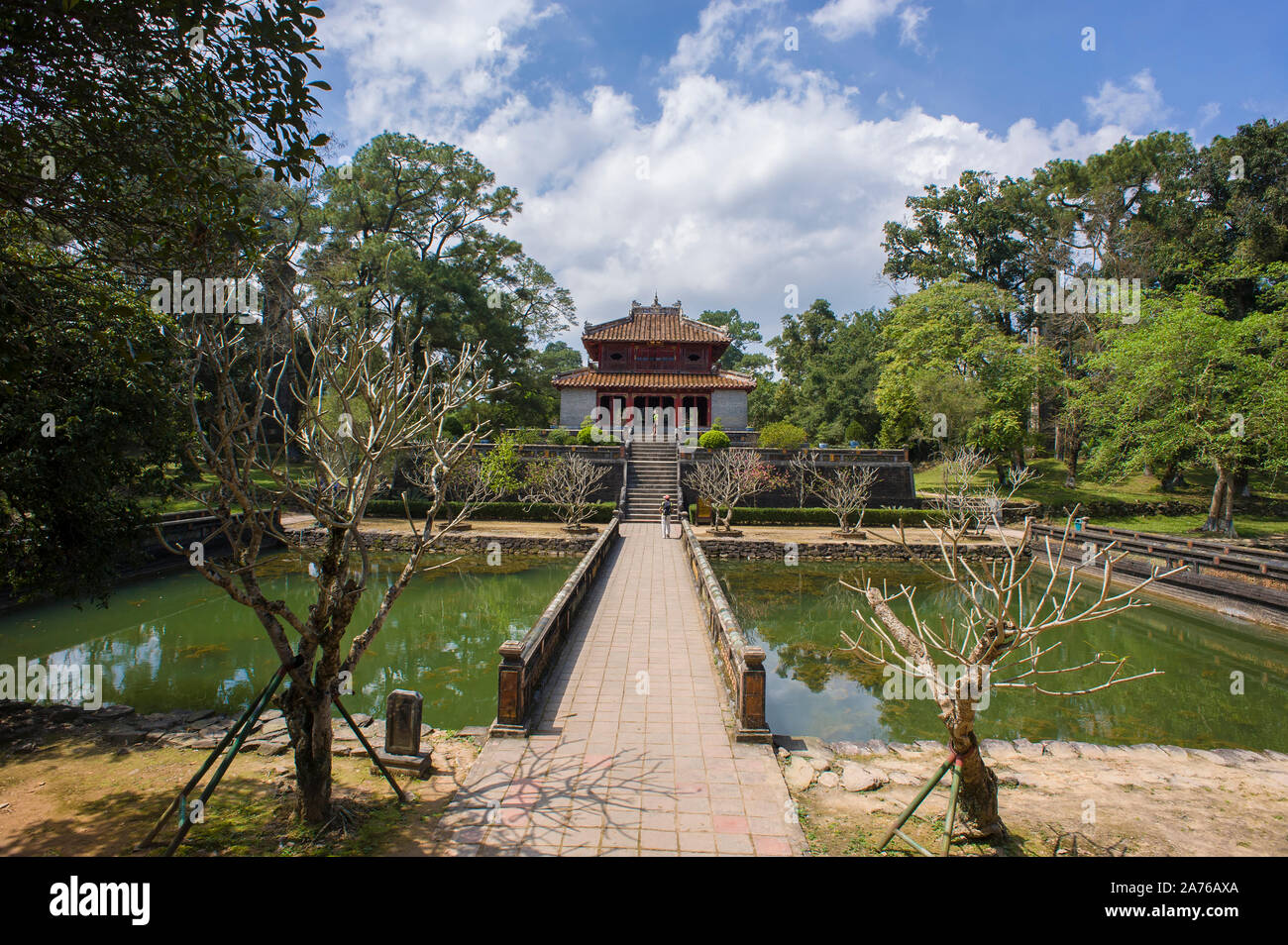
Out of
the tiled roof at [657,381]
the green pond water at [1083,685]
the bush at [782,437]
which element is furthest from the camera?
the tiled roof at [657,381]

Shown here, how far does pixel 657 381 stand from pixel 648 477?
734 centimetres

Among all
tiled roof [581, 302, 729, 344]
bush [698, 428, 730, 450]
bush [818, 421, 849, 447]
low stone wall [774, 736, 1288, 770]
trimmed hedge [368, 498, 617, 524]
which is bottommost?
low stone wall [774, 736, 1288, 770]

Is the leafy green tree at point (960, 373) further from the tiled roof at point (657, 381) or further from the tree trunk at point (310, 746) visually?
the tree trunk at point (310, 746)

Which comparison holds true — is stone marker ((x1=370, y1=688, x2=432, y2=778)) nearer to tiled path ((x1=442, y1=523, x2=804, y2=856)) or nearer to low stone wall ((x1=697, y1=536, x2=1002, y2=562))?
tiled path ((x1=442, y1=523, x2=804, y2=856))

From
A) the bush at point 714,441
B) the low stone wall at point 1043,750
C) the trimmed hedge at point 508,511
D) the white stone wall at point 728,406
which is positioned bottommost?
the low stone wall at point 1043,750

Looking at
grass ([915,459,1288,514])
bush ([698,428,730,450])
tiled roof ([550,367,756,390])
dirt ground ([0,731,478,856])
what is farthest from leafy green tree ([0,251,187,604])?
grass ([915,459,1288,514])

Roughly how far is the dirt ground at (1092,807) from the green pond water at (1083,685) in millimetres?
1284

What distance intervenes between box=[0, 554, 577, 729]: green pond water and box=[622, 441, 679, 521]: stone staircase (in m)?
7.81

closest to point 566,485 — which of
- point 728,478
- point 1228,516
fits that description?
point 728,478

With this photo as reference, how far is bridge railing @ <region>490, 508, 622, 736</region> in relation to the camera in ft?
19.6

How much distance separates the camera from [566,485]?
21.2 m

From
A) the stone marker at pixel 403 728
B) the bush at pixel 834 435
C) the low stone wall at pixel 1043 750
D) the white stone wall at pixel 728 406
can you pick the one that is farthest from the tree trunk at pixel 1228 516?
the stone marker at pixel 403 728

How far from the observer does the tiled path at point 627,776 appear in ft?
14.0
